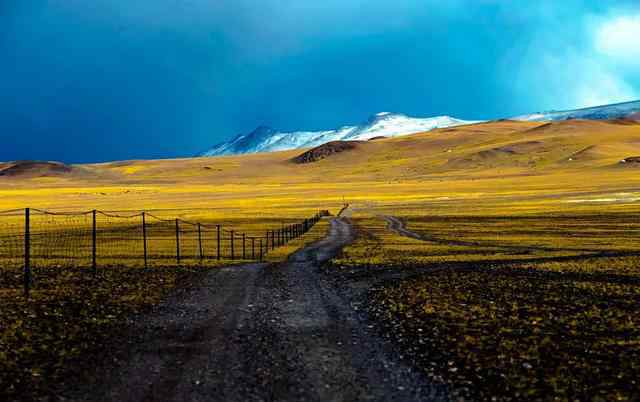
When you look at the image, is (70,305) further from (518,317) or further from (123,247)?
(123,247)

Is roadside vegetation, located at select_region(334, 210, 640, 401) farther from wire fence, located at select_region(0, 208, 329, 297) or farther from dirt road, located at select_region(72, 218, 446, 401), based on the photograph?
wire fence, located at select_region(0, 208, 329, 297)

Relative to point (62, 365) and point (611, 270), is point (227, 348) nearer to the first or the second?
point (62, 365)

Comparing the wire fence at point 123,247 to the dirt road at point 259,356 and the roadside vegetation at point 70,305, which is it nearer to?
the roadside vegetation at point 70,305

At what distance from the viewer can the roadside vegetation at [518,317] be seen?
1162 centimetres

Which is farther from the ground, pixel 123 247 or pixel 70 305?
pixel 123 247

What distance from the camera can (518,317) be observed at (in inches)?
676

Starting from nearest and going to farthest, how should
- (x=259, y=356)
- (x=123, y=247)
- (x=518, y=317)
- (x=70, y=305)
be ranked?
(x=259, y=356)
(x=518, y=317)
(x=70, y=305)
(x=123, y=247)

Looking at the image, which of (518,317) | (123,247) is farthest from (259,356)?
(123,247)

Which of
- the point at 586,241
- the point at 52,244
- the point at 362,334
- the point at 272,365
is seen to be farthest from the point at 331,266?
the point at 52,244

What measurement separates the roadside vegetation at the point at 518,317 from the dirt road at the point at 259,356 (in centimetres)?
94

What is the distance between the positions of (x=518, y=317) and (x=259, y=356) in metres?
7.98

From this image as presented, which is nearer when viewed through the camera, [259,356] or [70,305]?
[259,356]

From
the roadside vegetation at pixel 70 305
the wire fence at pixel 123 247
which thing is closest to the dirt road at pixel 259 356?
the roadside vegetation at pixel 70 305

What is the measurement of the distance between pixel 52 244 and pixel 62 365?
40065 mm
